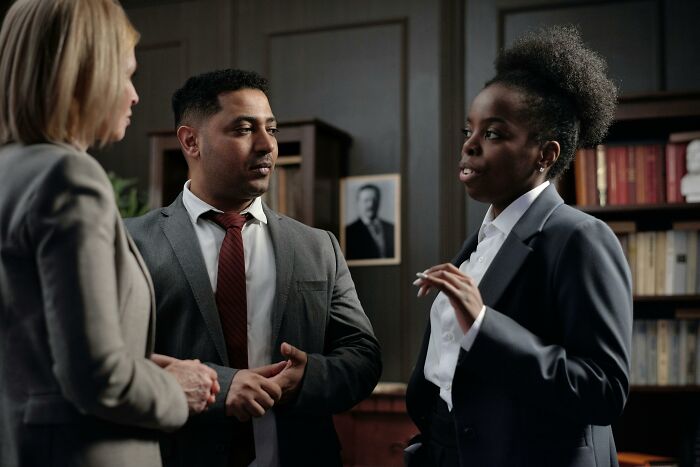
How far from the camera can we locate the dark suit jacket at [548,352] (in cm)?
158

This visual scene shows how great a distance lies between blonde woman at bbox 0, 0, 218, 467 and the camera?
47.1 inches

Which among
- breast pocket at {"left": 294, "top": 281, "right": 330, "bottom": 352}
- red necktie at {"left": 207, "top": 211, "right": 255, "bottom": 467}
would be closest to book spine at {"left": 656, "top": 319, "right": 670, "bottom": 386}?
breast pocket at {"left": 294, "top": 281, "right": 330, "bottom": 352}

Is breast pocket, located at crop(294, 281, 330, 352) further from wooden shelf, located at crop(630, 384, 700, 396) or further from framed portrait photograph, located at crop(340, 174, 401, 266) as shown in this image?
framed portrait photograph, located at crop(340, 174, 401, 266)

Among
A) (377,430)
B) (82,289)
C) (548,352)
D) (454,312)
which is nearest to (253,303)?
(454,312)

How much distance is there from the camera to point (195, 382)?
1497mm

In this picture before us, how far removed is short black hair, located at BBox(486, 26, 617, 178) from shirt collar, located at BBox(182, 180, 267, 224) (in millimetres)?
724

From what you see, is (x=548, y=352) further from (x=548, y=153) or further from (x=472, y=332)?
(x=548, y=153)

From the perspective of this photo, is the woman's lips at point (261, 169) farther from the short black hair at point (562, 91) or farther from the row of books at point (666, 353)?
the row of books at point (666, 353)

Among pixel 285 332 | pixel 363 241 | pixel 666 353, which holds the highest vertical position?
pixel 363 241

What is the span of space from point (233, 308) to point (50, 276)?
89 cm

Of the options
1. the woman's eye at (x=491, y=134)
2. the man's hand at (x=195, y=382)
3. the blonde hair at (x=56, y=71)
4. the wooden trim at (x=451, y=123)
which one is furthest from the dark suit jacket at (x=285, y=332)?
the wooden trim at (x=451, y=123)

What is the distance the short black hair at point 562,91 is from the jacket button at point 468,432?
60 centimetres

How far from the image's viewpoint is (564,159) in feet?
6.22

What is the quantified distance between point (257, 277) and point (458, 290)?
2.26 feet
